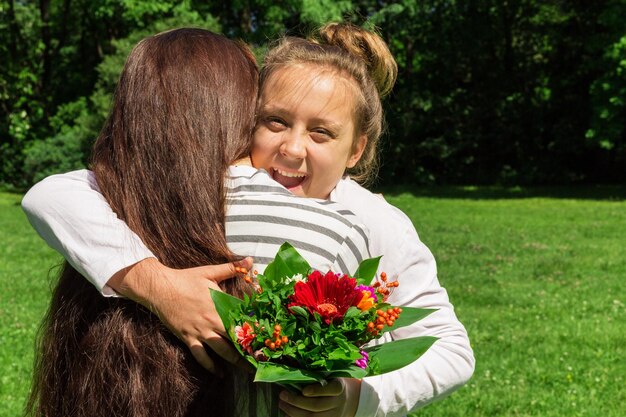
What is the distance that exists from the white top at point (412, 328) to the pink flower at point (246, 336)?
0.33 metres

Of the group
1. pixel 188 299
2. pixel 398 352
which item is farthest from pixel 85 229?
pixel 398 352

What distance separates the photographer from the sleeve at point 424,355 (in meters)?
1.78

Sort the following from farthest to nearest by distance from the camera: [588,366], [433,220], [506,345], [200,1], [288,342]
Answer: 1. [200,1]
2. [433,220]
3. [506,345]
4. [588,366]
5. [288,342]

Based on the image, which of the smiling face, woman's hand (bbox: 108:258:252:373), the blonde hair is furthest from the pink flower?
the blonde hair

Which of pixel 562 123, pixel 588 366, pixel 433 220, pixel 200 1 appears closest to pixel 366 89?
pixel 588 366

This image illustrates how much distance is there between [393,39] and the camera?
3077cm

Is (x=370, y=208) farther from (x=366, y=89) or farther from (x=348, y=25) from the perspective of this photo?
(x=348, y=25)

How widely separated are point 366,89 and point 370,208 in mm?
435

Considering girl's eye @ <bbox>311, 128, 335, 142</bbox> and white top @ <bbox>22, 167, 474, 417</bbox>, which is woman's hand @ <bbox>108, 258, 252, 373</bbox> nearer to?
white top @ <bbox>22, 167, 474, 417</bbox>

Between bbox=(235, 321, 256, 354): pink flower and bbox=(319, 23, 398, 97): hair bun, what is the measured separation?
1.03 metres

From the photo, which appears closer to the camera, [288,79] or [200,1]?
[288,79]

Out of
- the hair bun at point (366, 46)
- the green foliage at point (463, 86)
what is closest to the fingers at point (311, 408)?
the hair bun at point (366, 46)

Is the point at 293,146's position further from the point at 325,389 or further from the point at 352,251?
the point at 325,389

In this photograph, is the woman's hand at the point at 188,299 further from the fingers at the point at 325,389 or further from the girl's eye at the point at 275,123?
the girl's eye at the point at 275,123
